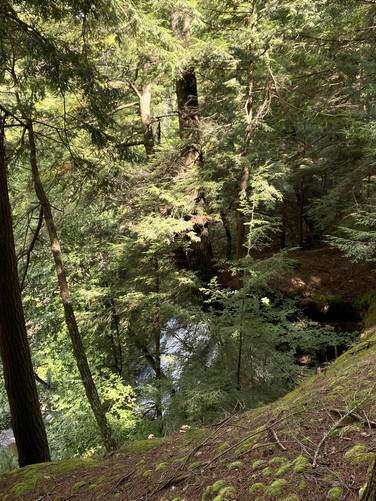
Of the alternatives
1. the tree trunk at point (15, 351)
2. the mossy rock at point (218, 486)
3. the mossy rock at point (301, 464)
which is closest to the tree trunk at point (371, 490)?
the mossy rock at point (301, 464)

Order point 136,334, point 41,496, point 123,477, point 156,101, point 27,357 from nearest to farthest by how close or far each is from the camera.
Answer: point 123,477
point 41,496
point 27,357
point 136,334
point 156,101

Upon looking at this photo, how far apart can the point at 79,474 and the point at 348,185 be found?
852 cm

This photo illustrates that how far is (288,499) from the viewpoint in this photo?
201 centimetres

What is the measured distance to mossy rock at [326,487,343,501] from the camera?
6.17 feet

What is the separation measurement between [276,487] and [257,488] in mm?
147

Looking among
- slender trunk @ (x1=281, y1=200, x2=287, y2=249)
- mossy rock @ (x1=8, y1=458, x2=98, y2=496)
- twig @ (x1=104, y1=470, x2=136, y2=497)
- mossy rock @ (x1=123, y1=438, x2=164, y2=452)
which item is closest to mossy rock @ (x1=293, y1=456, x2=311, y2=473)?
twig @ (x1=104, y1=470, x2=136, y2=497)

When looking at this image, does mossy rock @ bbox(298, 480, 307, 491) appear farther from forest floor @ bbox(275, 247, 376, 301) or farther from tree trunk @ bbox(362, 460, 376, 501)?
forest floor @ bbox(275, 247, 376, 301)

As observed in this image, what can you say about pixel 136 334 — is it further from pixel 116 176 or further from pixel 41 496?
pixel 41 496

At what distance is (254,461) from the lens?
2543 mm

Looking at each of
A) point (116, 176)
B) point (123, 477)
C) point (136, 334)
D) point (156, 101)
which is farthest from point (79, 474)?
point (156, 101)

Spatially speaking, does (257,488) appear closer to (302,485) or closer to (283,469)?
(283,469)

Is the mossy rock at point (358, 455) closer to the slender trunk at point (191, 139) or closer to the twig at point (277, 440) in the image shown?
the twig at point (277, 440)

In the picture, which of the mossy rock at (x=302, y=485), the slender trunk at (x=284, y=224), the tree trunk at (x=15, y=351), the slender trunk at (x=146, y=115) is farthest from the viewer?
the slender trunk at (x=284, y=224)

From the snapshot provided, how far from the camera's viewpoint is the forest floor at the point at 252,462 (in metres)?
2.14
